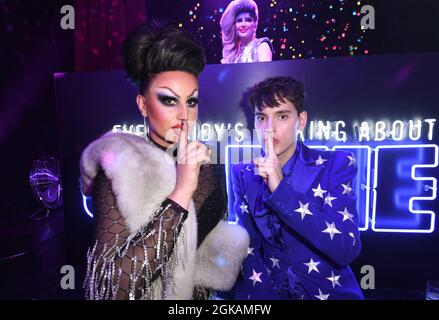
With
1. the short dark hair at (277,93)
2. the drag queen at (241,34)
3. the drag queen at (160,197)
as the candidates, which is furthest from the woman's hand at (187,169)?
the drag queen at (241,34)

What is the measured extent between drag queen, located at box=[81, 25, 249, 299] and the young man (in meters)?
0.14

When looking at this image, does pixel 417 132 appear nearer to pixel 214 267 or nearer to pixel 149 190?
pixel 214 267

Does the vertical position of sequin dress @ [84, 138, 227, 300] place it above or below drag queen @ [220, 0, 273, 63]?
below

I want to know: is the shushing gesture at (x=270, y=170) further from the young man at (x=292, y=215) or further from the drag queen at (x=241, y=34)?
the drag queen at (x=241, y=34)

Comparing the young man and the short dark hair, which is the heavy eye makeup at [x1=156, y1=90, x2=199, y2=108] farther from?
the short dark hair

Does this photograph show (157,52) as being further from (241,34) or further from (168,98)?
(241,34)

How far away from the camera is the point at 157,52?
102 cm

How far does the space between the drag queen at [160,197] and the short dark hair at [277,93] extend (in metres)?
0.43

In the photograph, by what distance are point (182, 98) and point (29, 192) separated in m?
4.65

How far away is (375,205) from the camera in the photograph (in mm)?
2316

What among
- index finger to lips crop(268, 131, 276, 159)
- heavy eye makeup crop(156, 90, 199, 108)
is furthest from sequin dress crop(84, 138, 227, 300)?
index finger to lips crop(268, 131, 276, 159)

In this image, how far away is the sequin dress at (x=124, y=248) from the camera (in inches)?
33.2

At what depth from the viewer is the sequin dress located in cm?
84

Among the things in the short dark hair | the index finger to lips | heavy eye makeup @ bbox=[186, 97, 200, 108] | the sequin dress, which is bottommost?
the sequin dress
